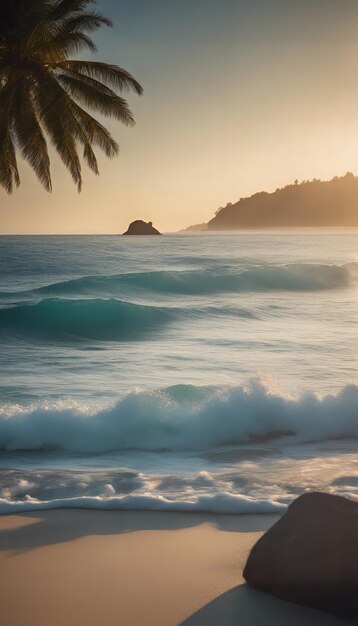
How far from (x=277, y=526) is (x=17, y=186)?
1676 centimetres

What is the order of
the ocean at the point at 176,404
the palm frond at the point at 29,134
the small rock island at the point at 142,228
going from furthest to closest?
the small rock island at the point at 142,228, the palm frond at the point at 29,134, the ocean at the point at 176,404

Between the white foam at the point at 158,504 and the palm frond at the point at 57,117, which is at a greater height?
the palm frond at the point at 57,117

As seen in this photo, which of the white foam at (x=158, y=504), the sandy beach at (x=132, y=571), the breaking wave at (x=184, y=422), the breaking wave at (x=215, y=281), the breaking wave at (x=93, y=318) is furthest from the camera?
the breaking wave at (x=215, y=281)

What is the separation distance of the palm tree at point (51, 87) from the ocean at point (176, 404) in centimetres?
543

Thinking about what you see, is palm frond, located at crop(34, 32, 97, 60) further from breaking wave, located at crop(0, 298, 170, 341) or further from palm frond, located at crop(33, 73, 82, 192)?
breaking wave, located at crop(0, 298, 170, 341)

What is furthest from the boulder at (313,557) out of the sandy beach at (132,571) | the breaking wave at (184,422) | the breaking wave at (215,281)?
the breaking wave at (215,281)

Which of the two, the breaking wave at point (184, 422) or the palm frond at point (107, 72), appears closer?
the breaking wave at point (184, 422)

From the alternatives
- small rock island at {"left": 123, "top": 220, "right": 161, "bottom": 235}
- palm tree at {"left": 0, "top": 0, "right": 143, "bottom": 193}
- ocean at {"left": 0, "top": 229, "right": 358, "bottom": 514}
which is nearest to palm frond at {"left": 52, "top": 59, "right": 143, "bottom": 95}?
palm tree at {"left": 0, "top": 0, "right": 143, "bottom": 193}

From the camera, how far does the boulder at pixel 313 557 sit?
3.68 metres

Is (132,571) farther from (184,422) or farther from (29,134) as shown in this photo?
(29,134)

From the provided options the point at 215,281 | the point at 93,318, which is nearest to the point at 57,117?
the point at 93,318

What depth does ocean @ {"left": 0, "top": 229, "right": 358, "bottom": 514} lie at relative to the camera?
637 cm

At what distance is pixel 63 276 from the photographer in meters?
45.7

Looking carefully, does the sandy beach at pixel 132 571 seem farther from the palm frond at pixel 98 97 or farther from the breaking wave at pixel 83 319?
the breaking wave at pixel 83 319
